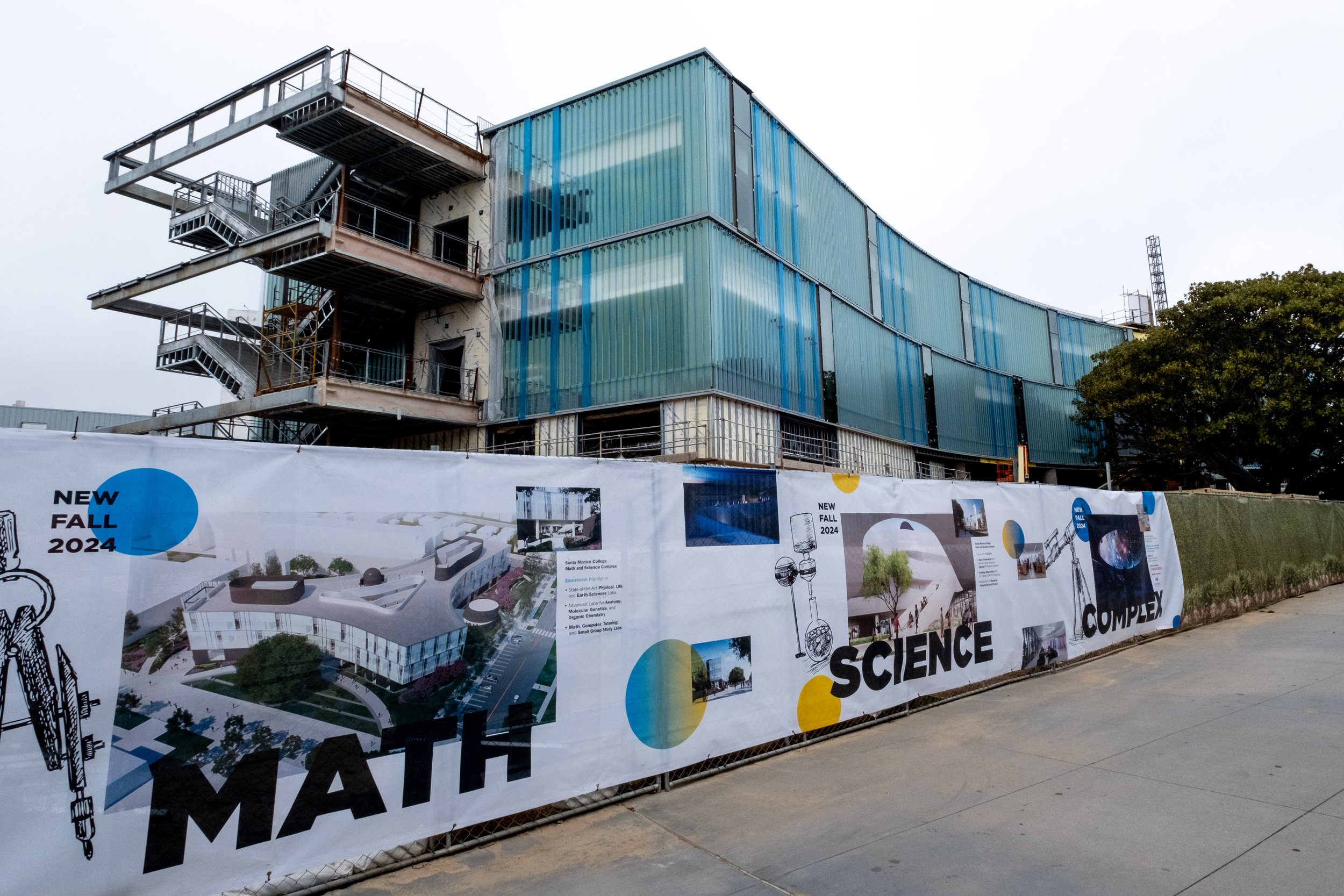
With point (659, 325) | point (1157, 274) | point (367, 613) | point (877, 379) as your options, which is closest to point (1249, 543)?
point (877, 379)

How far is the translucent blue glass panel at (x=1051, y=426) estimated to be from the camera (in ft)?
113

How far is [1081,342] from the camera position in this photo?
124 feet

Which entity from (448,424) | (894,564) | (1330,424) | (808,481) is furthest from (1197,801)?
(1330,424)

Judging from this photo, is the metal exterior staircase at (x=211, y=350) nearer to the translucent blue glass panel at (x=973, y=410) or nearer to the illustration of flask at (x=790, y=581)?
the illustration of flask at (x=790, y=581)

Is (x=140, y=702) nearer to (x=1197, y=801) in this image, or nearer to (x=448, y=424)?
(x=1197, y=801)

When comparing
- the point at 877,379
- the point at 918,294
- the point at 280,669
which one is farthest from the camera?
the point at 918,294

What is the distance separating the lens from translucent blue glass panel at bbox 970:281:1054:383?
108ft

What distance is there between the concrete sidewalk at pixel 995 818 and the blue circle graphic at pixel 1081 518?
2.95 m

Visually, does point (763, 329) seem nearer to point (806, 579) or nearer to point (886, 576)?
point (886, 576)

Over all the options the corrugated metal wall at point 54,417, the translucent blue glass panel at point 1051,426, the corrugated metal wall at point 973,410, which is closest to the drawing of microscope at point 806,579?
the corrugated metal wall at point 973,410

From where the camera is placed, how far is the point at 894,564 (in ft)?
25.3

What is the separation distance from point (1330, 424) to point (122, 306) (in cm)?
4314

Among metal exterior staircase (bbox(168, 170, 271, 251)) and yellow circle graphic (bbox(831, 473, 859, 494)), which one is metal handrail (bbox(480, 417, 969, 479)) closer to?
yellow circle graphic (bbox(831, 473, 859, 494))

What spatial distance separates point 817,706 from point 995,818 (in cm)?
203
